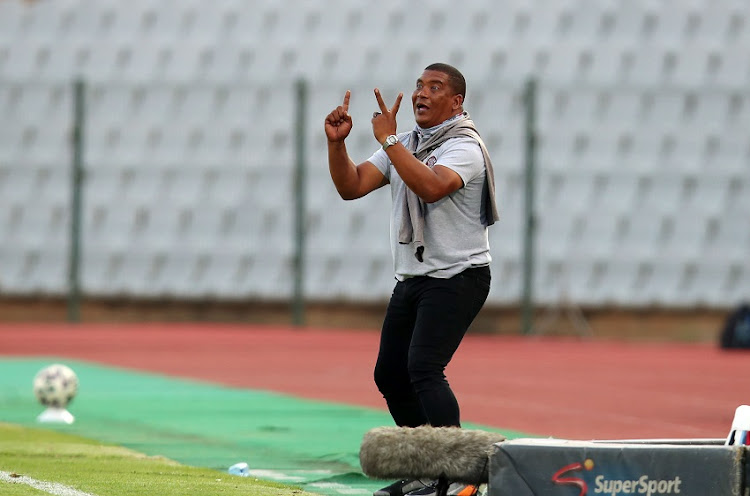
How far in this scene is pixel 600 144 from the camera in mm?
21906

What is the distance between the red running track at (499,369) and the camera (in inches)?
426

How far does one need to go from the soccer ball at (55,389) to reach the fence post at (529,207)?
11.8m

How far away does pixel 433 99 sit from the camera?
6469 millimetres

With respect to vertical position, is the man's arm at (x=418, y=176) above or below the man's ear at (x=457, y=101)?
below

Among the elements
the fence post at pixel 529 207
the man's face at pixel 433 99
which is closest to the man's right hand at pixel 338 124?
the man's face at pixel 433 99

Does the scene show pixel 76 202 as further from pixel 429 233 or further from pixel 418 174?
pixel 418 174

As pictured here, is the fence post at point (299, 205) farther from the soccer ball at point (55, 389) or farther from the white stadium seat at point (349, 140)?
the soccer ball at point (55, 389)

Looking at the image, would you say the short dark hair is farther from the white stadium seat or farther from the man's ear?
the white stadium seat

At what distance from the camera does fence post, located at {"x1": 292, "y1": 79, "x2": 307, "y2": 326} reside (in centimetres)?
2198

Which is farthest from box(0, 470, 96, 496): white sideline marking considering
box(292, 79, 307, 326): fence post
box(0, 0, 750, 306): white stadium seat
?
box(292, 79, 307, 326): fence post

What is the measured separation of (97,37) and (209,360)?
9.00 meters

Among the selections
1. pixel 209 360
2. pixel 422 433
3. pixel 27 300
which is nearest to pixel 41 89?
pixel 27 300

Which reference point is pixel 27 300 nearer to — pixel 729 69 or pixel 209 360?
pixel 209 360

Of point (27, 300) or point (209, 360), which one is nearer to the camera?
point (209, 360)
